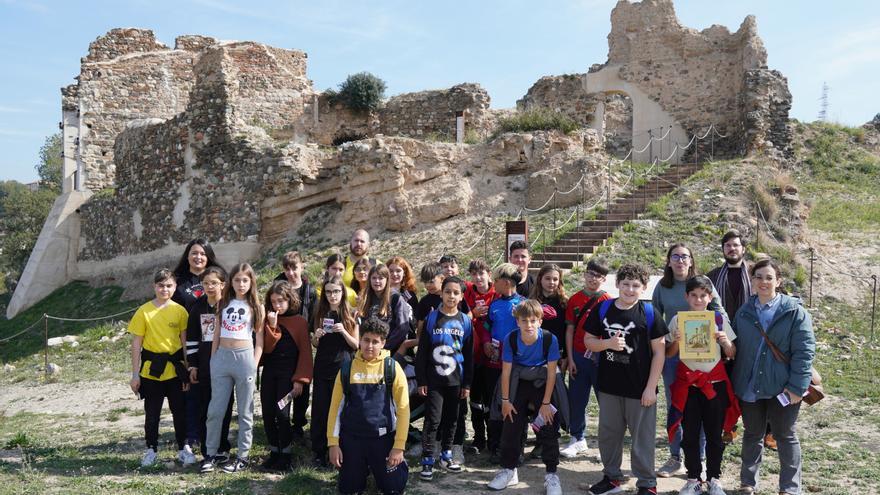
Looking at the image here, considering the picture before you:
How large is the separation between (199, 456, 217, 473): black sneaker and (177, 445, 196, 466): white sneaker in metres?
0.15

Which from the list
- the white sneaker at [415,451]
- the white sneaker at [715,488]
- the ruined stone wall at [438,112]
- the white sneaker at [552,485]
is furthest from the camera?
the ruined stone wall at [438,112]

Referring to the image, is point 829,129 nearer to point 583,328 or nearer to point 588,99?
point 588,99

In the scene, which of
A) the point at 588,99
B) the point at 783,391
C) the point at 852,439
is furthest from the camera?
the point at 588,99

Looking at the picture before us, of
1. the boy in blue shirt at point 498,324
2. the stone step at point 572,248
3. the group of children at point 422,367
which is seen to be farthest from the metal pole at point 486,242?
the boy in blue shirt at point 498,324

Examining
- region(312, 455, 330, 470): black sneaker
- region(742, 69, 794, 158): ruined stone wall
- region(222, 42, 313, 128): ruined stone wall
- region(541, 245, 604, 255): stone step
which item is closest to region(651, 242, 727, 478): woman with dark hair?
region(312, 455, 330, 470): black sneaker

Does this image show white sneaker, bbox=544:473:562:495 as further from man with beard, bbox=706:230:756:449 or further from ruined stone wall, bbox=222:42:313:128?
ruined stone wall, bbox=222:42:313:128

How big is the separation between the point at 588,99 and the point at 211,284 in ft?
55.2

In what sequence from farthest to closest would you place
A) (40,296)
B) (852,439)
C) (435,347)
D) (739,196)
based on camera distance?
1. (40,296)
2. (739,196)
3. (852,439)
4. (435,347)

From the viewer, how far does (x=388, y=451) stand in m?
4.64

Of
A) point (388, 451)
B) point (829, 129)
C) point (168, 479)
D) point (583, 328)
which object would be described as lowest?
point (168, 479)

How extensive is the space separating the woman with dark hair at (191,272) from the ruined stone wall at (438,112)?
12214 mm

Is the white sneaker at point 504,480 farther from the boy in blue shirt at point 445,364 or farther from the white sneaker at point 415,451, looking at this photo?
the white sneaker at point 415,451

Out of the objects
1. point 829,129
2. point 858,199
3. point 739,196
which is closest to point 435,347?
point 739,196

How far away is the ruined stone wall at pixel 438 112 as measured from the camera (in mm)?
18281
